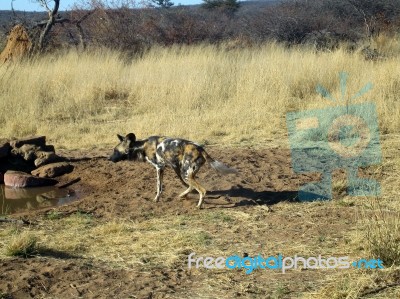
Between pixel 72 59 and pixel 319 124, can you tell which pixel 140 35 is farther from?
pixel 319 124

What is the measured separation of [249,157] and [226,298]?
4.42m

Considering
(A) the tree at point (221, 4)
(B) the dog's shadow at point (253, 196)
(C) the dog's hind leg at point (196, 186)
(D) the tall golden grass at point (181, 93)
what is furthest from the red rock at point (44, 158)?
(A) the tree at point (221, 4)

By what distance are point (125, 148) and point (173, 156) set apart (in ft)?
2.69

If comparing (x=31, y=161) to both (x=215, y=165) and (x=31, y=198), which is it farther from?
(x=215, y=165)

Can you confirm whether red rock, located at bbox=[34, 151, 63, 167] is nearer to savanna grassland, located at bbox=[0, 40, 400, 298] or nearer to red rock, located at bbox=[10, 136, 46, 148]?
red rock, located at bbox=[10, 136, 46, 148]

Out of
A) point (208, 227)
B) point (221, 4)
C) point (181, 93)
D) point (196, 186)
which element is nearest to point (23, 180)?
point (196, 186)

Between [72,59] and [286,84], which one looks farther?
[72,59]

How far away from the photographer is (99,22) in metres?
22.2

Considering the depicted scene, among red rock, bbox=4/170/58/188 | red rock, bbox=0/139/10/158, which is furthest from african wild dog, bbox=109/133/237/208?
red rock, bbox=0/139/10/158

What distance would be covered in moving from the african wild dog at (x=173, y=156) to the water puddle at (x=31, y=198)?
3.08 ft

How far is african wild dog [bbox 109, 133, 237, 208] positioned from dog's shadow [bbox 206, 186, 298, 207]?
1.13ft

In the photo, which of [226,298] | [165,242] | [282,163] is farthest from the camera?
[282,163]

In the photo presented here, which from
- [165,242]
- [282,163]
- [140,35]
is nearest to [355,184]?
[282,163]

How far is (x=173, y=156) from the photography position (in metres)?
7.05
